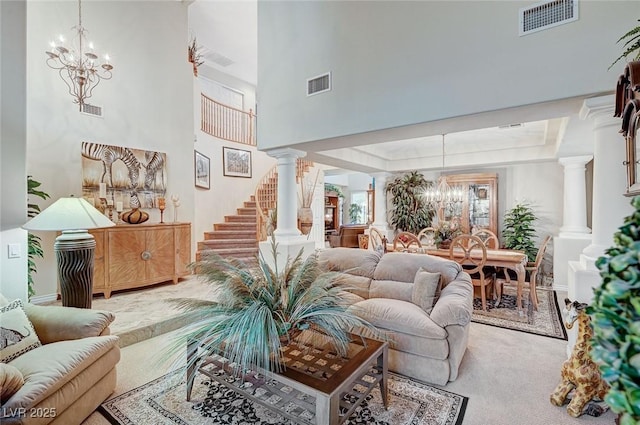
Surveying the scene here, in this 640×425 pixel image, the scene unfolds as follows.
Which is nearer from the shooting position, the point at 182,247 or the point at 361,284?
the point at 361,284

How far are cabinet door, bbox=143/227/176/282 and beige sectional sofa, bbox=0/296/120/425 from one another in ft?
7.34

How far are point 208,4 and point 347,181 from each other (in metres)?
9.28

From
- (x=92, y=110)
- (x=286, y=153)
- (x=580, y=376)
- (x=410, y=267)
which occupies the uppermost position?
(x=92, y=110)

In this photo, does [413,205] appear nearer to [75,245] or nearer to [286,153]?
[286,153]

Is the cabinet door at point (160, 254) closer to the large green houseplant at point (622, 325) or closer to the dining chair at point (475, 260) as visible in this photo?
the dining chair at point (475, 260)

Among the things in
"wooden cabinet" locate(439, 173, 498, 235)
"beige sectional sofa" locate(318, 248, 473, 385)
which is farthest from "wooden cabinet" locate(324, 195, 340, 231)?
"beige sectional sofa" locate(318, 248, 473, 385)

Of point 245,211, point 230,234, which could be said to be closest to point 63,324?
point 230,234

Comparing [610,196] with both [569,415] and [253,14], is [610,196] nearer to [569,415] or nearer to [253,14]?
[569,415]

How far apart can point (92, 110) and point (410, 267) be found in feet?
16.4

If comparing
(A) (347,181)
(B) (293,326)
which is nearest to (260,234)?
(B) (293,326)

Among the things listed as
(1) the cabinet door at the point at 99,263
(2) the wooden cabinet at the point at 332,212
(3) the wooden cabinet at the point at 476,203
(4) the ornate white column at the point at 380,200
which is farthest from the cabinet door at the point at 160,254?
(2) the wooden cabinet at the point at 332,212

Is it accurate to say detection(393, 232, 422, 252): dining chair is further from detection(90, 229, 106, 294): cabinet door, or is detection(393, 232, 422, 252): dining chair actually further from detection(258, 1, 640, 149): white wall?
detection(90, 229, 106, 294): cabinet door

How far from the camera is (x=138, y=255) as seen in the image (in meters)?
4.39

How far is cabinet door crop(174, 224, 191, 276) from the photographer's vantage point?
16.0 feet
